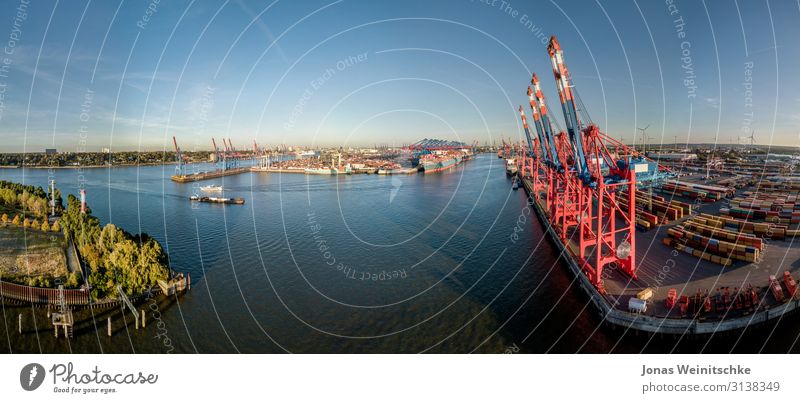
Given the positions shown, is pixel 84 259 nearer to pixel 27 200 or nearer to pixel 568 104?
pixel 27 200

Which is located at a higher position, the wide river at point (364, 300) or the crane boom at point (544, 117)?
the crane boom at point (544, 117)

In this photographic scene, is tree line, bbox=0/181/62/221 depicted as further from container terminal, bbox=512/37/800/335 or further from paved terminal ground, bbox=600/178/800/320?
paved terminal ground, bbox=600/178/800/320

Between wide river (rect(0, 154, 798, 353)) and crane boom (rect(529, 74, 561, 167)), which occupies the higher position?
crane boom (rect(529, 74, 561, 167))

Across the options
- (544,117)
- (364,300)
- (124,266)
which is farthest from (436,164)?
(124,266)

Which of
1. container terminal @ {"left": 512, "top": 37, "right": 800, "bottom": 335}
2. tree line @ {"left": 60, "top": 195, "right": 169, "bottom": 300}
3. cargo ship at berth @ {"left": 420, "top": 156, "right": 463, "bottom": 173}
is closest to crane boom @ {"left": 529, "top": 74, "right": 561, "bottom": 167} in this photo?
container terminal @ {"left": 512, "top": 37, "right": 800, "bottom": 335}

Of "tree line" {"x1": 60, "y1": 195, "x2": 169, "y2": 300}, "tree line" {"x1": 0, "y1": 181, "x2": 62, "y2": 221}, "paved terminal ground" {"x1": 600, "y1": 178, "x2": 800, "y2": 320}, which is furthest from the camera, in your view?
"tree line" {"x1": 0, "y1": 181, "x2": 62, "y2": 221}

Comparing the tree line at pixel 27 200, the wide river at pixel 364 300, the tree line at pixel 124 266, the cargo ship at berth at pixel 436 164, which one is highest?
the cargo ship at berth at pixel 436 164

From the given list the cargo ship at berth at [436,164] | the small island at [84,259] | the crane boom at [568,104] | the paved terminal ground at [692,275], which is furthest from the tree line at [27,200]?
the cargo ship at berth at [436,164]

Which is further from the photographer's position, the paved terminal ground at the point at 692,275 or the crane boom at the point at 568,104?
the crane boom at the point at 568,104

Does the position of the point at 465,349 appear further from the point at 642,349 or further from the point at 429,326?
the point at 642,349

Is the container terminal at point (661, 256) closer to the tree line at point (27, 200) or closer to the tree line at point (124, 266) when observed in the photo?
the tree line at point (124, 266)
